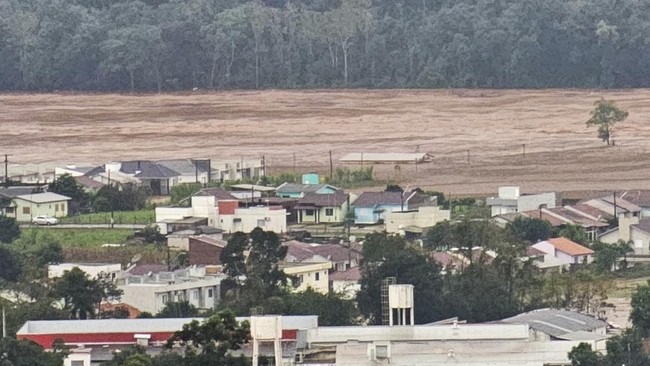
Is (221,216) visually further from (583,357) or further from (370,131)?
(370,131)

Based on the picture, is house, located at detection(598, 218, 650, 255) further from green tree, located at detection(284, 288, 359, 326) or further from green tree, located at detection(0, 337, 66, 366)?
green tree, located at detection(0, 337, 66, 366)

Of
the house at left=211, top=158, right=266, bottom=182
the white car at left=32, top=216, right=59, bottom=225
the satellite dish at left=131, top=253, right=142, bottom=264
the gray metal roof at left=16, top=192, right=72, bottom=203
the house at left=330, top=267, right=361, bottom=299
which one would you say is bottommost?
the house at left=330, top=267, right=361, bottom=299

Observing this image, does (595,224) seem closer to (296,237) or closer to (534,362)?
(296,237)

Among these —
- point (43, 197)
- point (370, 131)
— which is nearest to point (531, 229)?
point (43, 197)

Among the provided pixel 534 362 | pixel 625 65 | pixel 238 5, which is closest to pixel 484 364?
pixel 534 362

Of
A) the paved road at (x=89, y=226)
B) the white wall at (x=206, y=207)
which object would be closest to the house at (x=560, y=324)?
the white wall at (x=206, y=207)

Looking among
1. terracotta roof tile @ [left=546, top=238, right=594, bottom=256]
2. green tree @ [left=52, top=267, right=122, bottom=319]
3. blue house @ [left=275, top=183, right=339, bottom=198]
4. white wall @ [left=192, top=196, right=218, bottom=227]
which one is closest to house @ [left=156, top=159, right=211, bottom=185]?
blue house @ [left=275, top=183, right=339, bottom=198]
